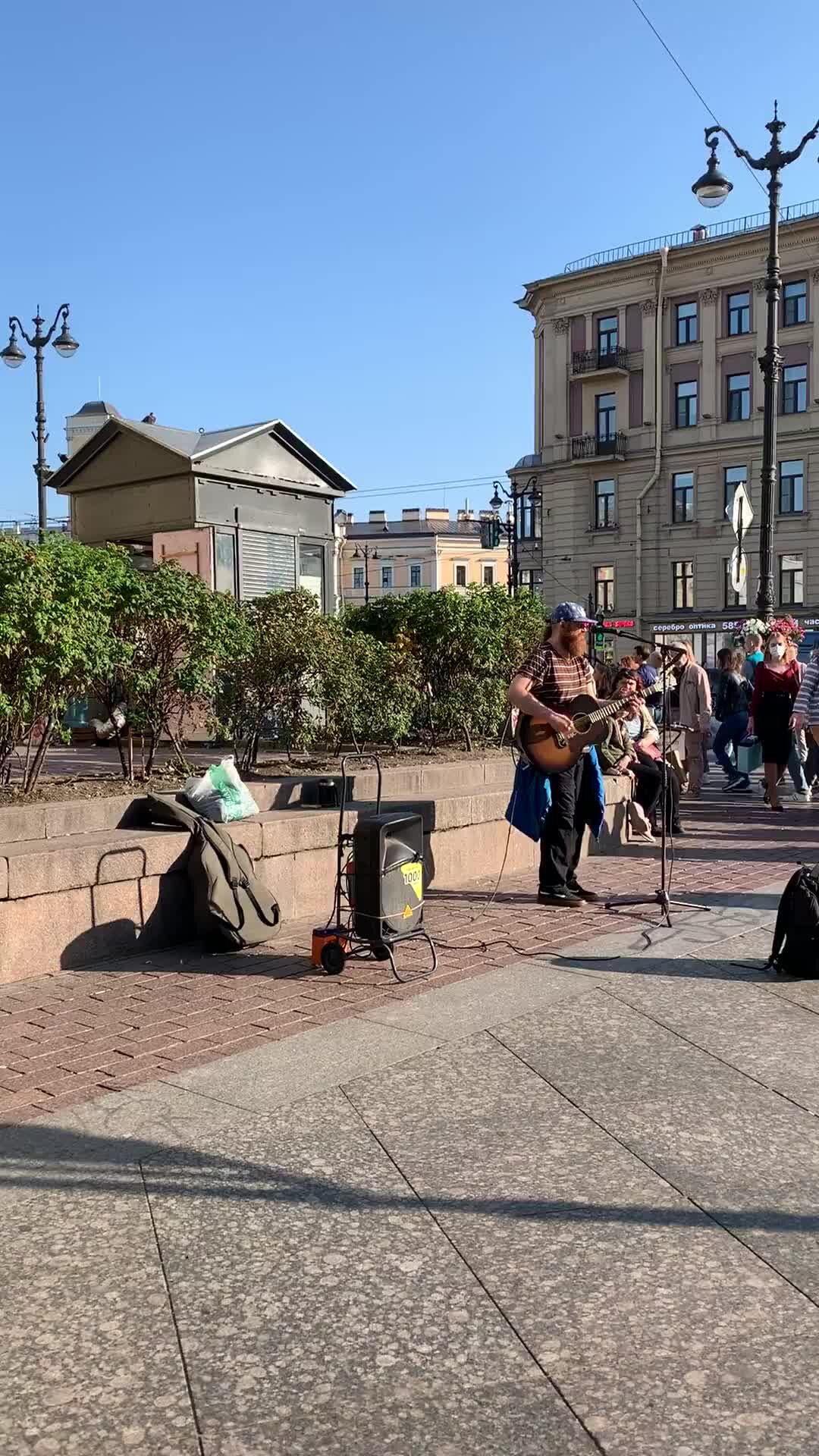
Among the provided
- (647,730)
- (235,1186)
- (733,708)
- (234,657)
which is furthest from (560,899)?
(733,708)

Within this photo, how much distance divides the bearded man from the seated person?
2606 millimetres

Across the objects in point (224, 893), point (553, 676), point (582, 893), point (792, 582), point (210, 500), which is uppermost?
point (792, 582)

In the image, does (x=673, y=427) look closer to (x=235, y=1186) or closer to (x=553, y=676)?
(x=553, y=676)

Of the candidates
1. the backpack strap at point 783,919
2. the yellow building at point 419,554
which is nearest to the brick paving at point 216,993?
the backpack strap at point 783,919

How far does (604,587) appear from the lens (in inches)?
2023

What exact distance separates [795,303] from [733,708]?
1419 inches

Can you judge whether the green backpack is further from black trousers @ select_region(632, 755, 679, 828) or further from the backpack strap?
black trousers @ select_region(632, 755, 679, 828)

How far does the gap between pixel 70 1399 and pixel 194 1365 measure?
271 millimetres

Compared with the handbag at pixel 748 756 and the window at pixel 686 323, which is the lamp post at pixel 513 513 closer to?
the window at pixel 686 323

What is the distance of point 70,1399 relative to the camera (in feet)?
8.64

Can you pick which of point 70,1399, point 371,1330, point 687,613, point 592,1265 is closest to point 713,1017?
point 592,1265

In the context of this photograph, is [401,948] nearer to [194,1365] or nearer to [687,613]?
[194,1365]

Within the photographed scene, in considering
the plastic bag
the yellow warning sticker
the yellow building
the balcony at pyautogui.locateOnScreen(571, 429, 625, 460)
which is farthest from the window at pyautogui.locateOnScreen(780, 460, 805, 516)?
the yellow building

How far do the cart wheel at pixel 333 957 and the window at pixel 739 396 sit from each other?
149 ft
